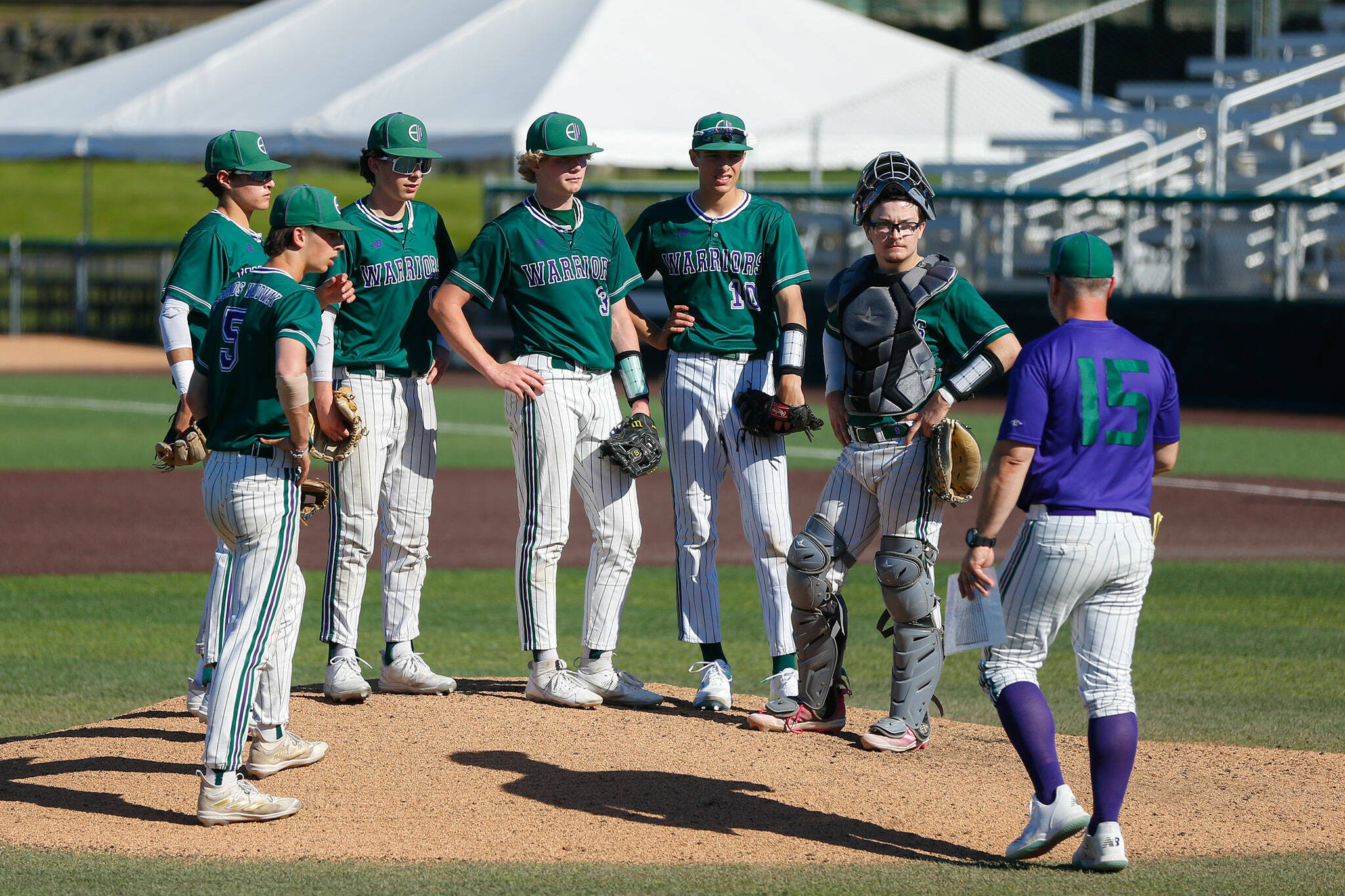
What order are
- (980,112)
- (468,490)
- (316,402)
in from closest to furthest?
(316,402) → (468,490) → (980,112)

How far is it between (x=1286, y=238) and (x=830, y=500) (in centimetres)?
1437

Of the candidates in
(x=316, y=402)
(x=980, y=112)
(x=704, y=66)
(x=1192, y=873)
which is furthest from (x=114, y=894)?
(x=980, y=112)

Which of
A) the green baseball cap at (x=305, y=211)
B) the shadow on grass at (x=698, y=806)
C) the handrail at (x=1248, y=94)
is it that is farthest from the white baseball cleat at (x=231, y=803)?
the handrail at (x=1248, y=94)

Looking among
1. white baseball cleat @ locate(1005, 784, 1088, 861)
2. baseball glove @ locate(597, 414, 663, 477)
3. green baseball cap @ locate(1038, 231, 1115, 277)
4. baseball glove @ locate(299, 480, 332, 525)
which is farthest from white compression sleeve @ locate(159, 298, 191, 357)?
white baseball cleat @ locate(1005, 784, 1088, 861)

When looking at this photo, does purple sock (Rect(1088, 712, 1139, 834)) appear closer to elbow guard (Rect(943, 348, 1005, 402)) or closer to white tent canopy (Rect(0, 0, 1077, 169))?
elbow guard (Rect(943, 348, 1005, 402))

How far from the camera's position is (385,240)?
587cm

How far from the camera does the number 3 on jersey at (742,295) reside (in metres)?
5.94

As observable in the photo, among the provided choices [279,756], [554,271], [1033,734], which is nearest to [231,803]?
[279,756]

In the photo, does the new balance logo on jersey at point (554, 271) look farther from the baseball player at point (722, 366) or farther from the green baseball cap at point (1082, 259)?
the green baseball cap at point (1082, 259)

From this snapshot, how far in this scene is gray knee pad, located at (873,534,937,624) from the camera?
5281 millimetres

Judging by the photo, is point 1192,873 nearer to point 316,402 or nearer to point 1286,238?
point 316,402

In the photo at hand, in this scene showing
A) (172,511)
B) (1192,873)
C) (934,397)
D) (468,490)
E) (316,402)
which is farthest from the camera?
(468,490)

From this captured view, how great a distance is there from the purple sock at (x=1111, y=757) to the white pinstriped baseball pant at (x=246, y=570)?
2.39 meters

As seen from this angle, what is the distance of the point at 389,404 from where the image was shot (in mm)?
5863
